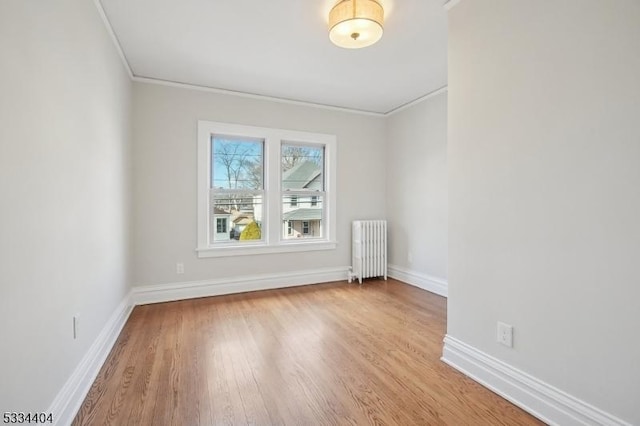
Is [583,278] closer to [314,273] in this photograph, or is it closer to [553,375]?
[553,375]

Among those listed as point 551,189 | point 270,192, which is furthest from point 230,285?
point 551,189

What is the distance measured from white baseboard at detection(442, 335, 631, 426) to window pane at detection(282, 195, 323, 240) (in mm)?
2554

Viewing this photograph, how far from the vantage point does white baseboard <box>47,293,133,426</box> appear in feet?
4.80

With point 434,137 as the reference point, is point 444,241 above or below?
below

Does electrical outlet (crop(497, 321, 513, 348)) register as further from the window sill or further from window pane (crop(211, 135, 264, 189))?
window pane (crop(211, 135, 264, 189))

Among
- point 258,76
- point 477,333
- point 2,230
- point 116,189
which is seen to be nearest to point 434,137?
point 258,76

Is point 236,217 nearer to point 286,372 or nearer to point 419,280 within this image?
point 286,372

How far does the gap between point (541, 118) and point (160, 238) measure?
12.0 ft

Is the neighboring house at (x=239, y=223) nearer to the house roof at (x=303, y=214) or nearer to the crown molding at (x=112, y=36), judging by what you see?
the house roof at (x=303, y=214)

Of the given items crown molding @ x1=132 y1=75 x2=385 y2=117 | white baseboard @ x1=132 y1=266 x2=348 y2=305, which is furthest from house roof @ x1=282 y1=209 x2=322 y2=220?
crown molding @ x1=132 y1=75 x2=385 y2=117

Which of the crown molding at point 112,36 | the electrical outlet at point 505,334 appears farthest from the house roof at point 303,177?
the electrical outlet at point 505,334

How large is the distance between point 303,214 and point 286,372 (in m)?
2.54

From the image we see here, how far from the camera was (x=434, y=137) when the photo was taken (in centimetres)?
385

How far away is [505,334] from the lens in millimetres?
1771
